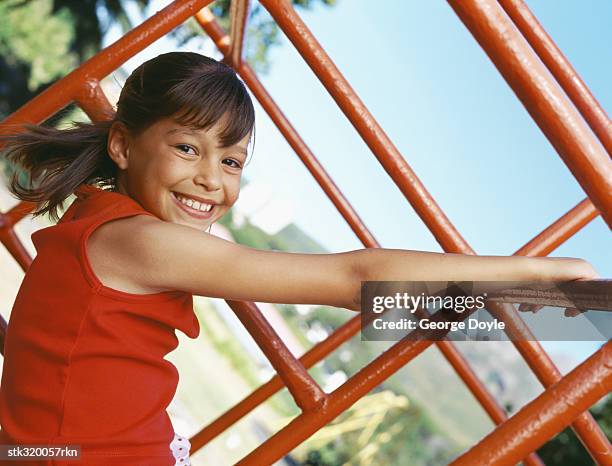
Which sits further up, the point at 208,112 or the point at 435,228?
the point at 208,112

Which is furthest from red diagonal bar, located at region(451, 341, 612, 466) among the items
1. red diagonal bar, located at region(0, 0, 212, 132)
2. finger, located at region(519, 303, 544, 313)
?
red diagonal bar, located at region(0, 0, 212, 132)

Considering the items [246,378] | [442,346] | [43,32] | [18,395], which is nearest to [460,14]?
[18,395]

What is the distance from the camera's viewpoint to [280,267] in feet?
2.20

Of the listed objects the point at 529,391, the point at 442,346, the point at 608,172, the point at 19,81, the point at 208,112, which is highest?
the point at 19,81

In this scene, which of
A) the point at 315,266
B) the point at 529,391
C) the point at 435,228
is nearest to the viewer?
the point at 315,266

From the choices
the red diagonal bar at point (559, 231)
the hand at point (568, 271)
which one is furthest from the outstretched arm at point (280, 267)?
the red diagonal bar at point (559, 231)

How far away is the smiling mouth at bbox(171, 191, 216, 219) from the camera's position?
2.73 ft

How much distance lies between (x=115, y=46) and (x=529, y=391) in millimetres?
5841

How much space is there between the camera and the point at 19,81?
5.93 metres

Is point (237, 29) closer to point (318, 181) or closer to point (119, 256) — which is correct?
point (318, 181)

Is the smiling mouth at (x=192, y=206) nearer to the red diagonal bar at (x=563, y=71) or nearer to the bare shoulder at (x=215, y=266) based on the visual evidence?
the bare shoulder at (x=215, y=266)

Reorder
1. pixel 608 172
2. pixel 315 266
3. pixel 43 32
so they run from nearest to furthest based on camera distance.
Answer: pixel 608 172 < pixel 315 266 < pixel 43 32

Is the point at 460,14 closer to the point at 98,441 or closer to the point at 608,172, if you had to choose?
the point at 608,172

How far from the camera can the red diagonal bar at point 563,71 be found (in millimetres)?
957
